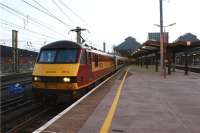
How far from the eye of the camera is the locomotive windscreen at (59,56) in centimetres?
1428

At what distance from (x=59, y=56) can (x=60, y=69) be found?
94 cm

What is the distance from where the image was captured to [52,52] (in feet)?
48.1

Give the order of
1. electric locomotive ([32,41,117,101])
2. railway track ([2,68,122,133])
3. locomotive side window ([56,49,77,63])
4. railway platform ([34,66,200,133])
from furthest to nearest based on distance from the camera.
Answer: locomotive side window ([56,49,77,63]), electric locomotive ([32,41,117,101]), railway track ([2,68,122,133]), railway platform ([34,66,200,133])

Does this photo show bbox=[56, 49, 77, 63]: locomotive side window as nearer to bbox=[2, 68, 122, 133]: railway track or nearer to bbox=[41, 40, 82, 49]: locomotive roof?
bbox=[41, 40, 82, 49]: locomotive roof

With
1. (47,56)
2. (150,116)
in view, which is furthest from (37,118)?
(150,116)

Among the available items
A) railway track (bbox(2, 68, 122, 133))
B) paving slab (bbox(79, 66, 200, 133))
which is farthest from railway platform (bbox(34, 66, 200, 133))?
railway track (bbox(2, 68, 122, 133))

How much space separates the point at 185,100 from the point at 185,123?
4614mm

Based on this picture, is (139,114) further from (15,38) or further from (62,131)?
(15,38)

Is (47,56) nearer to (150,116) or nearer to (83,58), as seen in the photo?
(83,58)

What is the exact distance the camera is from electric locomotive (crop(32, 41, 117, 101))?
1340 centimetres

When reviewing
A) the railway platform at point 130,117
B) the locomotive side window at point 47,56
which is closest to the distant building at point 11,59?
the locomotive side window at point 47,56

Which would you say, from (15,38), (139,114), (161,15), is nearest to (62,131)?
(139,114)

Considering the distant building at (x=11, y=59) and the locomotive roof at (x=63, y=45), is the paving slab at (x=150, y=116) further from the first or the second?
the distant building at (x=11, y=59)

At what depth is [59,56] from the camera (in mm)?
14445
